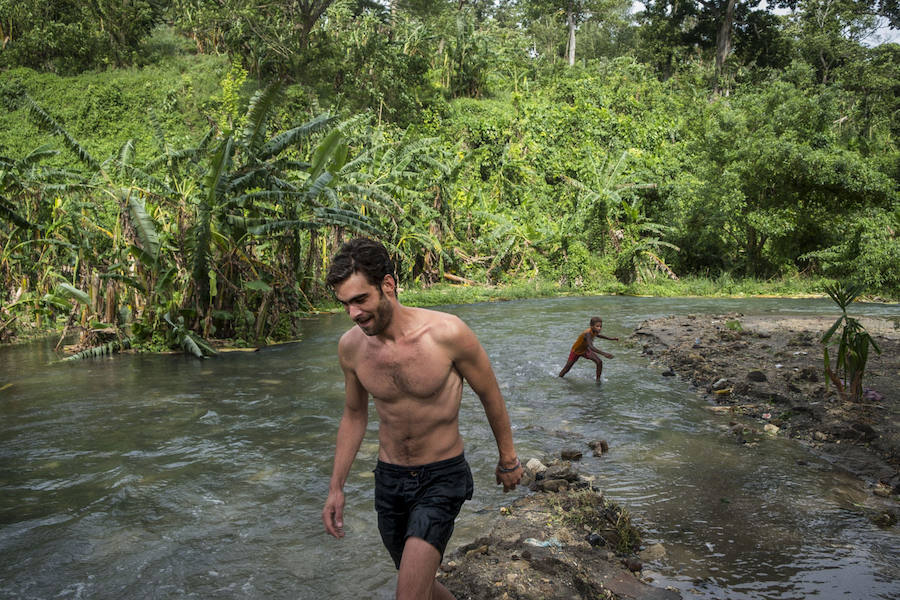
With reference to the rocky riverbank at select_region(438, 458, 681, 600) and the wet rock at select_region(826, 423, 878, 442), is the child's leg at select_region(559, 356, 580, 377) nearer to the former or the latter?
the wet rock at select_region(826, 423, 878, 442)

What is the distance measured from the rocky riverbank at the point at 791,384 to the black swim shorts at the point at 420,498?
381 centimetres

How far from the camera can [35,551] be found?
460 cm

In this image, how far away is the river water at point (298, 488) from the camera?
13.6 feet

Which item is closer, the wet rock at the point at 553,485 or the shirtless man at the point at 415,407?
the shirtless man at the point at 415,407

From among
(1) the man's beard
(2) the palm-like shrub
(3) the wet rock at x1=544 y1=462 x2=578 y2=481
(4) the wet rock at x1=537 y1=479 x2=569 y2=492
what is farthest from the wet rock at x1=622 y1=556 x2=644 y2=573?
(2) the palm-like shrub

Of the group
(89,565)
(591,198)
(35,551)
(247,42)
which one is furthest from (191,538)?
(247,42)

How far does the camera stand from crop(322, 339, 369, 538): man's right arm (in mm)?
2957

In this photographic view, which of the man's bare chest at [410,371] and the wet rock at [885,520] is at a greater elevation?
the man's bare chest at [410,371]

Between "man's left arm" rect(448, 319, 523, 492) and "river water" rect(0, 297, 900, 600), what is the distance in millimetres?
1420

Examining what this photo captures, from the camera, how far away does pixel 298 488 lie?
5.70 meters

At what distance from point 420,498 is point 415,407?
1.16ft

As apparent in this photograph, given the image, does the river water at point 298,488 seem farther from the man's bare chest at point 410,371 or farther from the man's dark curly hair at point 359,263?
the man's dark curly hair at point 359,263

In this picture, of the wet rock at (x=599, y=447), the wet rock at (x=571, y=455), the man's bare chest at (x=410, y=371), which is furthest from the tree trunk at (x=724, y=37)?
the man's bare chest at (x=410, y=371)

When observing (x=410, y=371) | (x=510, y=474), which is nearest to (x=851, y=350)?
(x=510, y=474)
